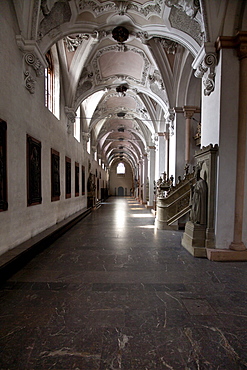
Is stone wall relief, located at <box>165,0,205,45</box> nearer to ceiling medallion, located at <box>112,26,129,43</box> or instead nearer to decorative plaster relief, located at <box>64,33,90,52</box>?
ceiling medallion, located at <box>112,26,129,43</box>

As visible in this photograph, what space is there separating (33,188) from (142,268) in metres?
3.46

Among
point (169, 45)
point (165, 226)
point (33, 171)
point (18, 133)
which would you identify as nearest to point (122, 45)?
point (169, 45)

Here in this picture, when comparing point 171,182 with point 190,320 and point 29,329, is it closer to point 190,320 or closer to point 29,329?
point 190,320

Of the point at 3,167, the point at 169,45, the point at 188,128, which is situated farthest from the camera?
the point at 188,128

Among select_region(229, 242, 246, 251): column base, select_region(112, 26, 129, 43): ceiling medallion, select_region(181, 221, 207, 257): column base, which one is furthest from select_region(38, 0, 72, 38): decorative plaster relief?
select_region(229, 242, 246, 251): column base

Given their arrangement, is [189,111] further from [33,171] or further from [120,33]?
[33,171]

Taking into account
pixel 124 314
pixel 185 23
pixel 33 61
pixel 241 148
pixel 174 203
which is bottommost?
pixel 124 314

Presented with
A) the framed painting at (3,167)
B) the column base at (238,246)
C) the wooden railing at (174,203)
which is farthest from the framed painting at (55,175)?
the column base at (238,246)

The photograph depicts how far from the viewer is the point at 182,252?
510 centimetres

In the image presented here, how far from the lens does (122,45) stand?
8.33 m

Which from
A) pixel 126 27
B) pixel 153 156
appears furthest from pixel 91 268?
pixel 153 156

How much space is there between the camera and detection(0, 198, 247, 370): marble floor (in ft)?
6.31

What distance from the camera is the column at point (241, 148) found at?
4.58 meters

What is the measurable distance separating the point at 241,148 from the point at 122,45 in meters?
6.41
